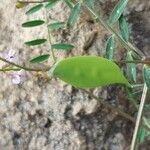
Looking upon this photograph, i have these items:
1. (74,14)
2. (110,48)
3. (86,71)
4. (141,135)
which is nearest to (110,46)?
(110,48)

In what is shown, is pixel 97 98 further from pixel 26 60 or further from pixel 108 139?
pixel 26 60

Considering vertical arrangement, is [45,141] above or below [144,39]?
below

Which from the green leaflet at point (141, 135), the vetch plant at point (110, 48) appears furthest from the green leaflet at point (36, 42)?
the green leaflet at point (141, 135)

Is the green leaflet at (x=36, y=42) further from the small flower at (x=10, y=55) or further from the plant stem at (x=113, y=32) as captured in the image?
the plant stem at (x=113, y=32)

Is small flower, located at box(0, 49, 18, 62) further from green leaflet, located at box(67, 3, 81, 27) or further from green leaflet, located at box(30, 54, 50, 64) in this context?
green leaflet, located at box(67, 3, 81, 27)

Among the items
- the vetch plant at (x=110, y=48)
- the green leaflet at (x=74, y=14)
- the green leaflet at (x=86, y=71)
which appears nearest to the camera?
the green leaflet at (x=86, y=71)

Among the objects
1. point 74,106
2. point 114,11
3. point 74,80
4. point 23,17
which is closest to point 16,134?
point 74,106
